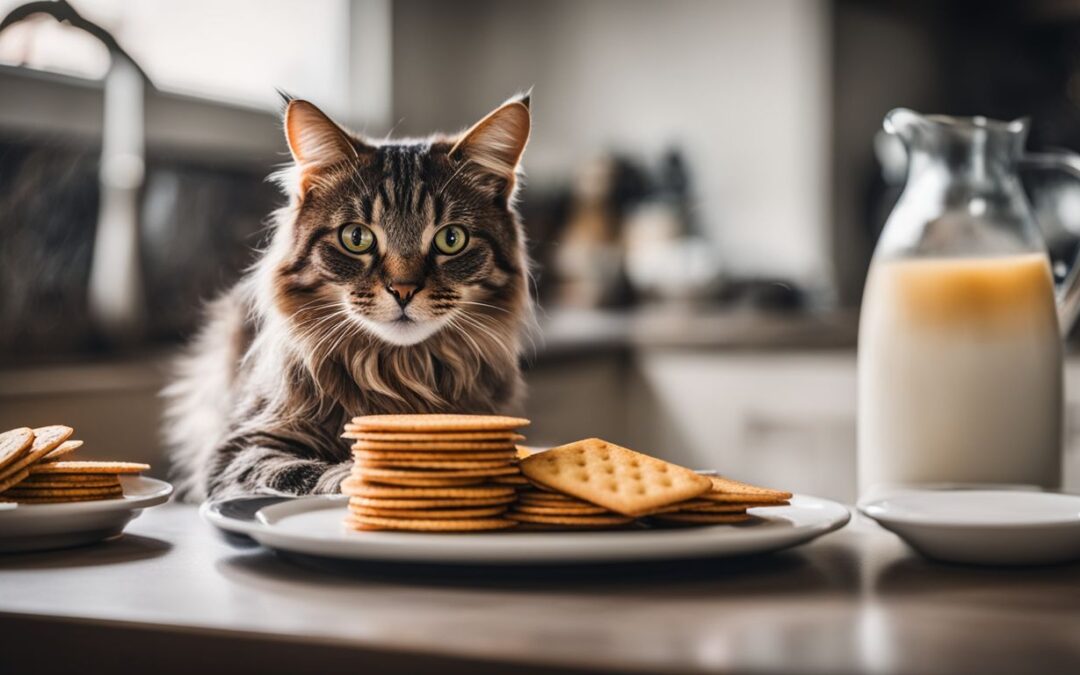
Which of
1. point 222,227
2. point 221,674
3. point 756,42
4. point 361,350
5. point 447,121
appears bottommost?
point 221,674

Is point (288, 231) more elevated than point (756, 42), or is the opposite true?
point (756, 42)

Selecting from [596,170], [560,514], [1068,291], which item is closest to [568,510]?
[560,514]

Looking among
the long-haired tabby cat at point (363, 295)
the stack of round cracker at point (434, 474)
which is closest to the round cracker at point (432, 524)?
the stack of round cracker at point (434, 474)

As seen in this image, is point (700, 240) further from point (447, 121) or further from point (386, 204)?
point (386, 204)

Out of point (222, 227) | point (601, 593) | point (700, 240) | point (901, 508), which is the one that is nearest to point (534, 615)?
point (601, 593)

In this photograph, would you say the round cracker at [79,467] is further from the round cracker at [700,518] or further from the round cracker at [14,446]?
the round cracker at [700,518]

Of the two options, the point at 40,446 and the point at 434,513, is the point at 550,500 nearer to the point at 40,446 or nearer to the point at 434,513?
the point at 434,513

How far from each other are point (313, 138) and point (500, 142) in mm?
164

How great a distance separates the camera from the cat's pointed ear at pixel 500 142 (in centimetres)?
97

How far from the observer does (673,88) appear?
14.7ft

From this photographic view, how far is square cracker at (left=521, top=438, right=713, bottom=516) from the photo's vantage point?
68cm

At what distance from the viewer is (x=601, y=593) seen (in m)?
0.64

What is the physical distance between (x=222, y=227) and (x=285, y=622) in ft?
7.44

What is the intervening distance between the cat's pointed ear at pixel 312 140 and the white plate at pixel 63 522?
0.31m
